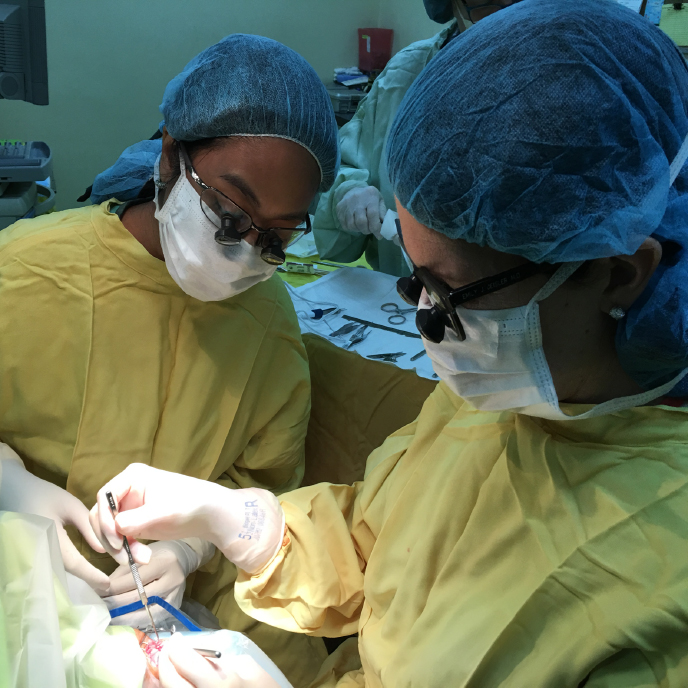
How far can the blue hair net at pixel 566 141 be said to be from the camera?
28.0 inches

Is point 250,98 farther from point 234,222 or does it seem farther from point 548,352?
point 548,352

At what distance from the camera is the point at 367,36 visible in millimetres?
4152

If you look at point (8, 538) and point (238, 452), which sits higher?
point (8, 538)

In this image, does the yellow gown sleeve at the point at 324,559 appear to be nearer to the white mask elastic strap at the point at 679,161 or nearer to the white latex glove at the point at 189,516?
the white latex glove at the point at 189,516

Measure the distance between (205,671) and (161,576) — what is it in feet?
1.58

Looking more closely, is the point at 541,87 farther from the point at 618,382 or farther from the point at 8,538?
the point at 8,538

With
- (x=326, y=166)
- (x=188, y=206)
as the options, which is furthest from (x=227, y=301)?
(x=326, y=166)

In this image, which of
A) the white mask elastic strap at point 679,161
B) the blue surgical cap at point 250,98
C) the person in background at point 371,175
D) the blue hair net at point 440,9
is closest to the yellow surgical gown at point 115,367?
the blue surgical cap at point 250,98

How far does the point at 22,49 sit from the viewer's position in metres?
1.36

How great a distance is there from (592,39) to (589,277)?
0.28 m

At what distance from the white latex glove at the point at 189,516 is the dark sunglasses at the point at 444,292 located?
54cm

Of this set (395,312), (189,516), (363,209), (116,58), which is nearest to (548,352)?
(189,516)

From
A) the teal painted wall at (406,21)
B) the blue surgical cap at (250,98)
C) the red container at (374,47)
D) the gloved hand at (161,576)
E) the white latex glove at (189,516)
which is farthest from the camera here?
the red container at (374,47)

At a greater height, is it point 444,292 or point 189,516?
point 444,292
